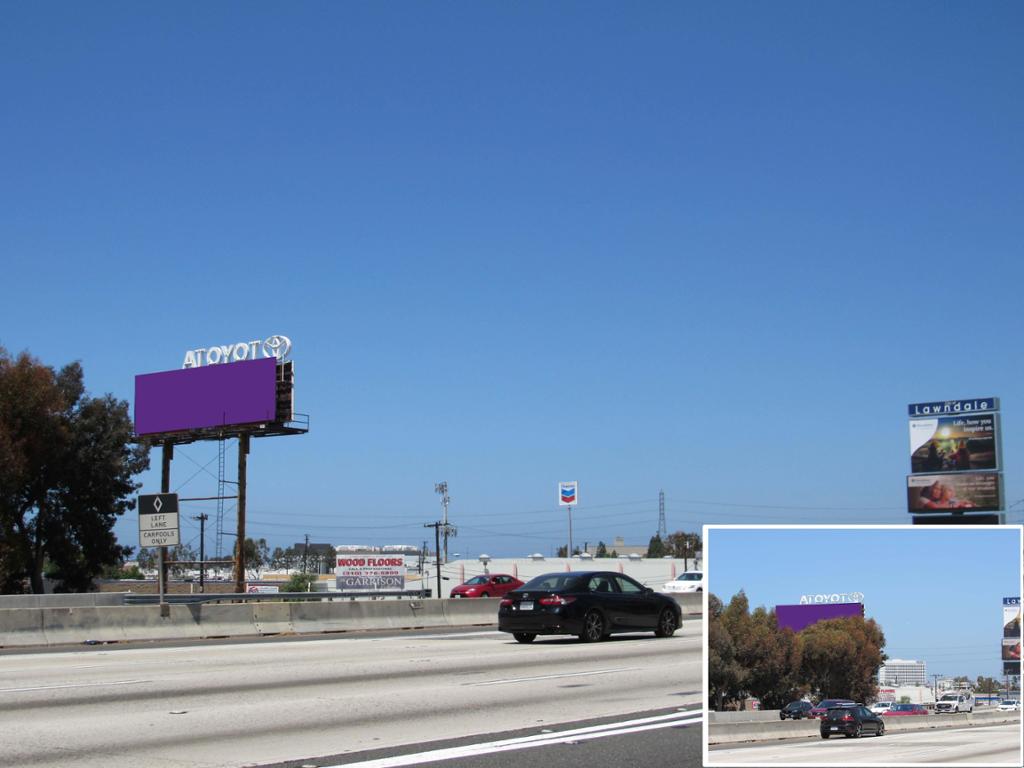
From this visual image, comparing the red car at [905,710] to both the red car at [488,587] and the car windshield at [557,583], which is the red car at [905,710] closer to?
the car windshield at [557,583]

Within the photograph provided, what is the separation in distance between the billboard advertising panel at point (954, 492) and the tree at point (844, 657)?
70700mm

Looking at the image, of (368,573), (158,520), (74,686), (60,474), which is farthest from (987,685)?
(60,474)

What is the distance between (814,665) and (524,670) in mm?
13866

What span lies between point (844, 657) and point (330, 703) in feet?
34.3

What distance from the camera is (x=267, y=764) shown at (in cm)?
912

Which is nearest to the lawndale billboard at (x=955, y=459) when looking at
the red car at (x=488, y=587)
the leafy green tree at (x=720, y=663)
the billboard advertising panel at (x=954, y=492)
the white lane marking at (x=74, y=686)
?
the billboard advertising panel at (x=954, y=492)

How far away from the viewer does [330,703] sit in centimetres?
1304

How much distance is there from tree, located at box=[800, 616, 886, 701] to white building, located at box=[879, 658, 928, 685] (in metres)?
0.02

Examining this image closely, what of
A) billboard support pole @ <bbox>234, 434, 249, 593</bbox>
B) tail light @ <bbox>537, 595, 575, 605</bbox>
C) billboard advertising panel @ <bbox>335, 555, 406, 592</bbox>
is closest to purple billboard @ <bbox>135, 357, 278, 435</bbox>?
billboard support pole @ <bbox>234, 434, 249, 593</bbox>

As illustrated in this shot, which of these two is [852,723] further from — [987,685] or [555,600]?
[555,600]

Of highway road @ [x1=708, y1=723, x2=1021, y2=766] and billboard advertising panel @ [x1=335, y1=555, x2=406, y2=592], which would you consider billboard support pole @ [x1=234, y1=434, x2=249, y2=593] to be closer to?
billboard advertising panel @ [x1=335, y1=555, x2=406, y2=592]

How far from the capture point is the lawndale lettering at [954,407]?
6962 cm

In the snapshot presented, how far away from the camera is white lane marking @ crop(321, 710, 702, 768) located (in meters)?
9.12

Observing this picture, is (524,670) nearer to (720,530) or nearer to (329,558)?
(720,530)
